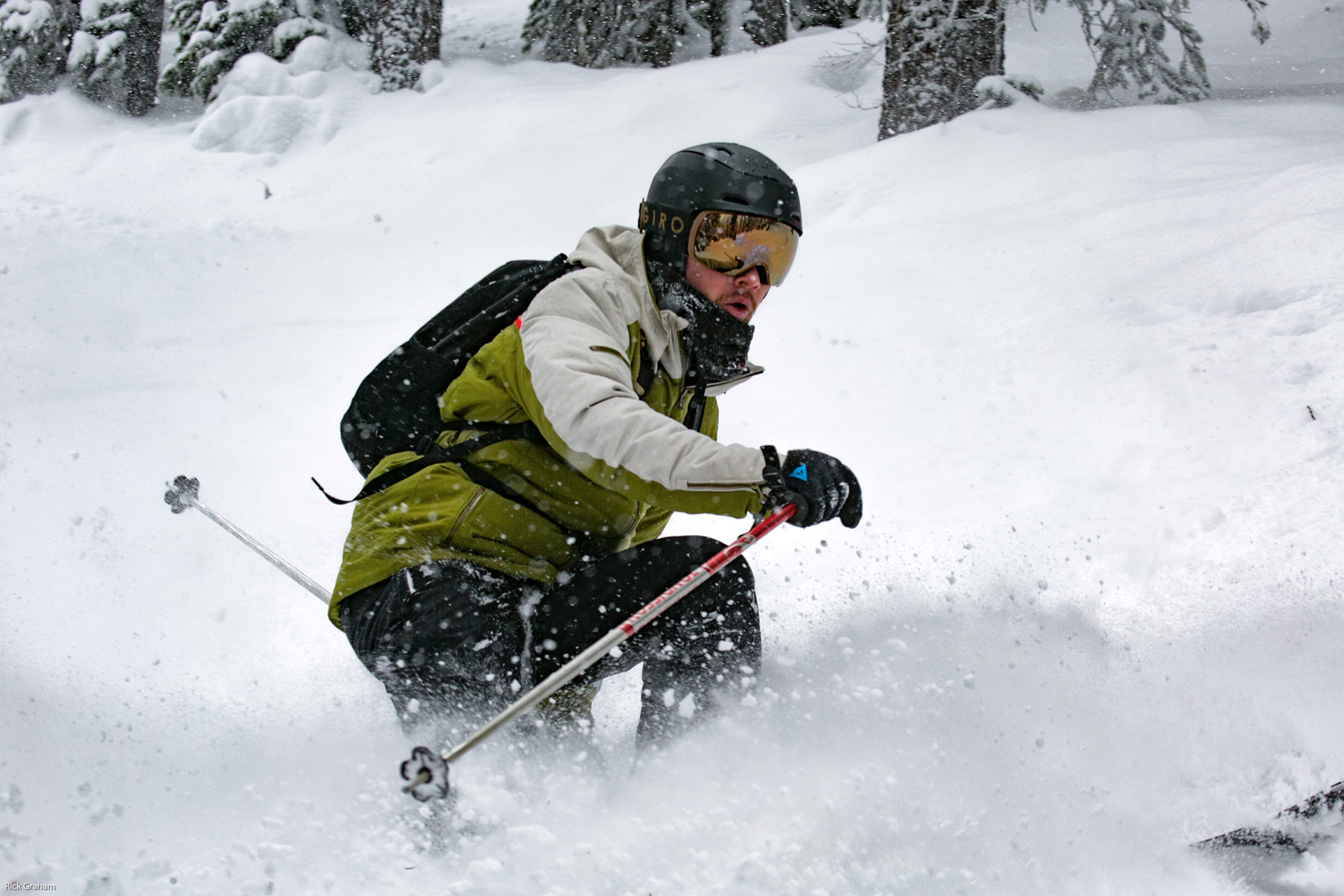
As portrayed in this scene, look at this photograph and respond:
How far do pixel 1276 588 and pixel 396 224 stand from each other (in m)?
7.72

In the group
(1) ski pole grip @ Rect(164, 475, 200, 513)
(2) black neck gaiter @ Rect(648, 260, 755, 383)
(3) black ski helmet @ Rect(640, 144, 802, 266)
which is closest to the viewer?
(2) black neck gaiter @ Rect(648, 260, 755, 383)

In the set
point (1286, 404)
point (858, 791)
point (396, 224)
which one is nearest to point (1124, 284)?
point (1286, 404)

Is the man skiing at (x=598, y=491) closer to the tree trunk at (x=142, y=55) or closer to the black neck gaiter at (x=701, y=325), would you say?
the black neck gaiter at (x=701, y=325)

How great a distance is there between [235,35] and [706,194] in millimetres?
11864

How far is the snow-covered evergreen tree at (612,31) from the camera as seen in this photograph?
42.4 feet

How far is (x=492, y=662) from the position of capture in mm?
2422

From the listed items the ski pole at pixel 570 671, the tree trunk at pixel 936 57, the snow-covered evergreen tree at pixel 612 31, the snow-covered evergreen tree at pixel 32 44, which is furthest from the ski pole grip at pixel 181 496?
the snow-covered evergreen tree at pixel 32 44

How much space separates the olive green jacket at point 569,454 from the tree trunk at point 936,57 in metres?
6.27

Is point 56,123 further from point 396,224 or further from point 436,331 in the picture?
point 436,331

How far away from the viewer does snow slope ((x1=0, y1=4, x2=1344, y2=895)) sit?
8.27 feet

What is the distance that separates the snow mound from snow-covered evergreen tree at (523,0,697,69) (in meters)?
2.83

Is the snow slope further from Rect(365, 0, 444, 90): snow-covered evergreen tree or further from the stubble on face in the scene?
Rect(365, 0, 444, 90): snow-covered evergreen tree

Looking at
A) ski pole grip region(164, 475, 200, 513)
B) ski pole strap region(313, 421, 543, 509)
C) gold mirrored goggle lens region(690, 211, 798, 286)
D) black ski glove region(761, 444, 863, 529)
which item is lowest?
ski pole grip region(164, 475, 200, 513)

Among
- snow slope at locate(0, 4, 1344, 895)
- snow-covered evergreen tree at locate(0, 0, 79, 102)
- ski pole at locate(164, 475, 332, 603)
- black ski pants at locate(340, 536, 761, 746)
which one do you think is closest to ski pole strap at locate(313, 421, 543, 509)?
black ski pants at locate(340, 536, 761, 746)
